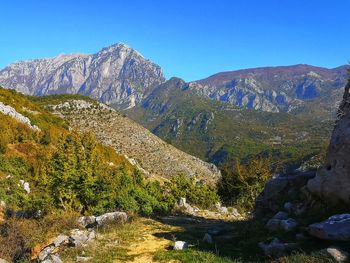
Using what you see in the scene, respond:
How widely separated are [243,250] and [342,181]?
4.76m

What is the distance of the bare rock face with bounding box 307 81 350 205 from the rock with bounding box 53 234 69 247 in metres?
10.8

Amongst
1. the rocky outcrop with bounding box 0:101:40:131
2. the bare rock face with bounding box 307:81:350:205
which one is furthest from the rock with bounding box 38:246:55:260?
the rocky outcrop with bounding box 0:101:40:131

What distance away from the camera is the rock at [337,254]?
1229 cm

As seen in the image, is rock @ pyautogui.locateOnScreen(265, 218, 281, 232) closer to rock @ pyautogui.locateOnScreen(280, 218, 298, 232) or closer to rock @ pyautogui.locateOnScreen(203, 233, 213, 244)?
rock @ pyautogui.locateOnScreen(280, 218, 298, 232)

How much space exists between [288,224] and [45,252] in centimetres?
959

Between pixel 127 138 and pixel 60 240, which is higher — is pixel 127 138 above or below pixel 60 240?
above

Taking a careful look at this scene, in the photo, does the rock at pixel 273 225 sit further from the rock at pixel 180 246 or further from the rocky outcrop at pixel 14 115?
the rocky outcrop at pixel 14 115

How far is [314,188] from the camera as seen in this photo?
58.3ft

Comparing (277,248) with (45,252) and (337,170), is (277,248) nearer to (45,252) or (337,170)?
(337,170)

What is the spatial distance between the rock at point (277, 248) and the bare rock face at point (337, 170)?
3.07 meters

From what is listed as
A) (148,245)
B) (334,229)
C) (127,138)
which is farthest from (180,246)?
(127,138)

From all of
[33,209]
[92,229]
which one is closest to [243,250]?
[92,229]

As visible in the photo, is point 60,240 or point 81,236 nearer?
point 60,240

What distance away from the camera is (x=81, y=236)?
1748cm
